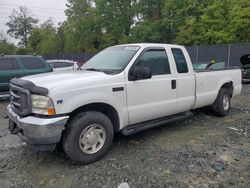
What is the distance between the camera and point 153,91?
4.94m

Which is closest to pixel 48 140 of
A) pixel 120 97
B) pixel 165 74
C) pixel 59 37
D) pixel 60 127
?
pixel 60 127

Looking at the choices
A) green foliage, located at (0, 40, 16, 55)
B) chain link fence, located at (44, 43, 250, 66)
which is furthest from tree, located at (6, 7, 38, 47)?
chain link fence, located at (44, 43, 250, 66)

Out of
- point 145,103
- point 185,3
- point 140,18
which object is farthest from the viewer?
point 140,18

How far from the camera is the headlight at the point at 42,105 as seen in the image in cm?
375

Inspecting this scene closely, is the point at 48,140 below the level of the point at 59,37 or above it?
below

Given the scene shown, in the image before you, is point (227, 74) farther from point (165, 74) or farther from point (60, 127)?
point (60, 127)

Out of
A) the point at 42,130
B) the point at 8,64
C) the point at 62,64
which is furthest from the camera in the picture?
the point at 62,64

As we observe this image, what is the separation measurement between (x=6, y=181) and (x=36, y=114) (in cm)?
101

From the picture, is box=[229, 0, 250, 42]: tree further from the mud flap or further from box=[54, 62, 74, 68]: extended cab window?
the mud flap

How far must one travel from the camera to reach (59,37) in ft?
165

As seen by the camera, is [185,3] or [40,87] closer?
[40,87]

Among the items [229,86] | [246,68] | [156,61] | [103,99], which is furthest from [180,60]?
[246,68]

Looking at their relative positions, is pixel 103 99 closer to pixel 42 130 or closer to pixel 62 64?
pixel 42 130

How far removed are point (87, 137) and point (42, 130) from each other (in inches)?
29.1
